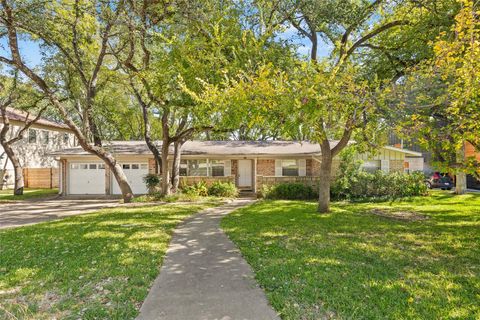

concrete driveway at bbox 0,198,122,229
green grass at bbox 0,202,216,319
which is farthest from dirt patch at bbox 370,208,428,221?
concrete driveway at bbox 0,198,122,229

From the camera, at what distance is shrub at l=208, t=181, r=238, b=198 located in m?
18.0

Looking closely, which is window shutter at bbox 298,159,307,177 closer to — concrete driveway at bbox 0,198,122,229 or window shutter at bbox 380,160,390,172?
window shutter at bbox 380,160,390,172

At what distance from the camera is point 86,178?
771 inches

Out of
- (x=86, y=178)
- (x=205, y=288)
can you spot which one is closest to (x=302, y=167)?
(x=86, y=178)

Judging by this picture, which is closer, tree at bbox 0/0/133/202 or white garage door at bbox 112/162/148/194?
tree at bbox 0/0/133/202

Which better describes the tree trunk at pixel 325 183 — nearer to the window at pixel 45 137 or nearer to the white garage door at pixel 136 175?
the white garage door at pixel 136 175

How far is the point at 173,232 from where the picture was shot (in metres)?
8.23

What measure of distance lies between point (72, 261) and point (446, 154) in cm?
989

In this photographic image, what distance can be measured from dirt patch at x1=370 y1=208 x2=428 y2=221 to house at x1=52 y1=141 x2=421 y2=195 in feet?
22.3

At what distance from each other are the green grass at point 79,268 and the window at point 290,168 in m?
11.7

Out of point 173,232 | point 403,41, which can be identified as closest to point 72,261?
point 173,232

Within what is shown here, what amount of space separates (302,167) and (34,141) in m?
24.3

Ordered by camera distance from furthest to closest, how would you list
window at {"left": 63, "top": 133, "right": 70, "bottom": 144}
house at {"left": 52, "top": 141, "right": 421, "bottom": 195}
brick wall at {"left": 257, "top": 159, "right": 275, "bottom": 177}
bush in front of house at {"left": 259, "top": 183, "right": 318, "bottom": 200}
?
window at {"left": 63, "top": 133, "right": 70, "bottom": 144} < brick wall at {"left": 257, "top": 159, "right": 275, "bottom": 177} < house at {"left": 52, "top": 141, "right": 421, "bottom": 195} < bush in front of house at {"left": 259, "top": 183, "right": 318, "bottom": 200}

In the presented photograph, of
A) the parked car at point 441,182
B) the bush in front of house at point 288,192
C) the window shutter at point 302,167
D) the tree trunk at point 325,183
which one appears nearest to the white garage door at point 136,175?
the bush in front of house at point 288,192
